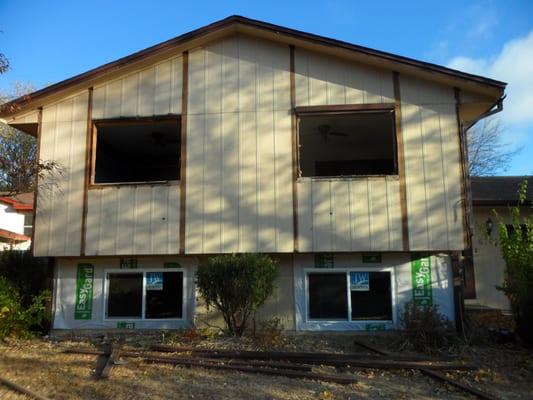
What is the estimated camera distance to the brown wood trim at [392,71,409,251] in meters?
10.2

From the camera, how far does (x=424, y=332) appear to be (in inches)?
357

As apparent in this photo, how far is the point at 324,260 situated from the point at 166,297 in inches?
138

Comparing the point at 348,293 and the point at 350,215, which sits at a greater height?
the point at 350,215

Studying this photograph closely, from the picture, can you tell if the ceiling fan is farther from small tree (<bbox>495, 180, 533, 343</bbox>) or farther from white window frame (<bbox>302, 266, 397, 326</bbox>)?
small tree (<bbox>495, 180, 533, 343</bbox>)

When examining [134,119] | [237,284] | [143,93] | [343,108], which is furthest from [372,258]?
[143,93]

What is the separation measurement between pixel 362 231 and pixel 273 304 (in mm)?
2410

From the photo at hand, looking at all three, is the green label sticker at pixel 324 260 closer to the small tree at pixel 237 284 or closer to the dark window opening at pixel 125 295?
the small tree at pixel 237 284

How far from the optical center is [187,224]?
1064cm

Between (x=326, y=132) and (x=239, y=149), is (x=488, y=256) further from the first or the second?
(x=239, y=149)

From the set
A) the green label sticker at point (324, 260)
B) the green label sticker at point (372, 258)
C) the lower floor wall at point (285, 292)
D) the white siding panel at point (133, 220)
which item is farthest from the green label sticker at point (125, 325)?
the green label sticker at point (372, 258)

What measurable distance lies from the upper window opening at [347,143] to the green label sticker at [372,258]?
5.82 ft

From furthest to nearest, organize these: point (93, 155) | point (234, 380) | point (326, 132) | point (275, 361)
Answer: point (326, 132), point (93, 155), point (275, 361), point (234, 380)

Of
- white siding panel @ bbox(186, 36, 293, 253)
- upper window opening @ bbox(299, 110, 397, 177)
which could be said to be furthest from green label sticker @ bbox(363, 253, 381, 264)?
upper window opening @ bbox(299, 110, 397, 177)

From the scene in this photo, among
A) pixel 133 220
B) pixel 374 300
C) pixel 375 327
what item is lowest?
pixel 375 327
